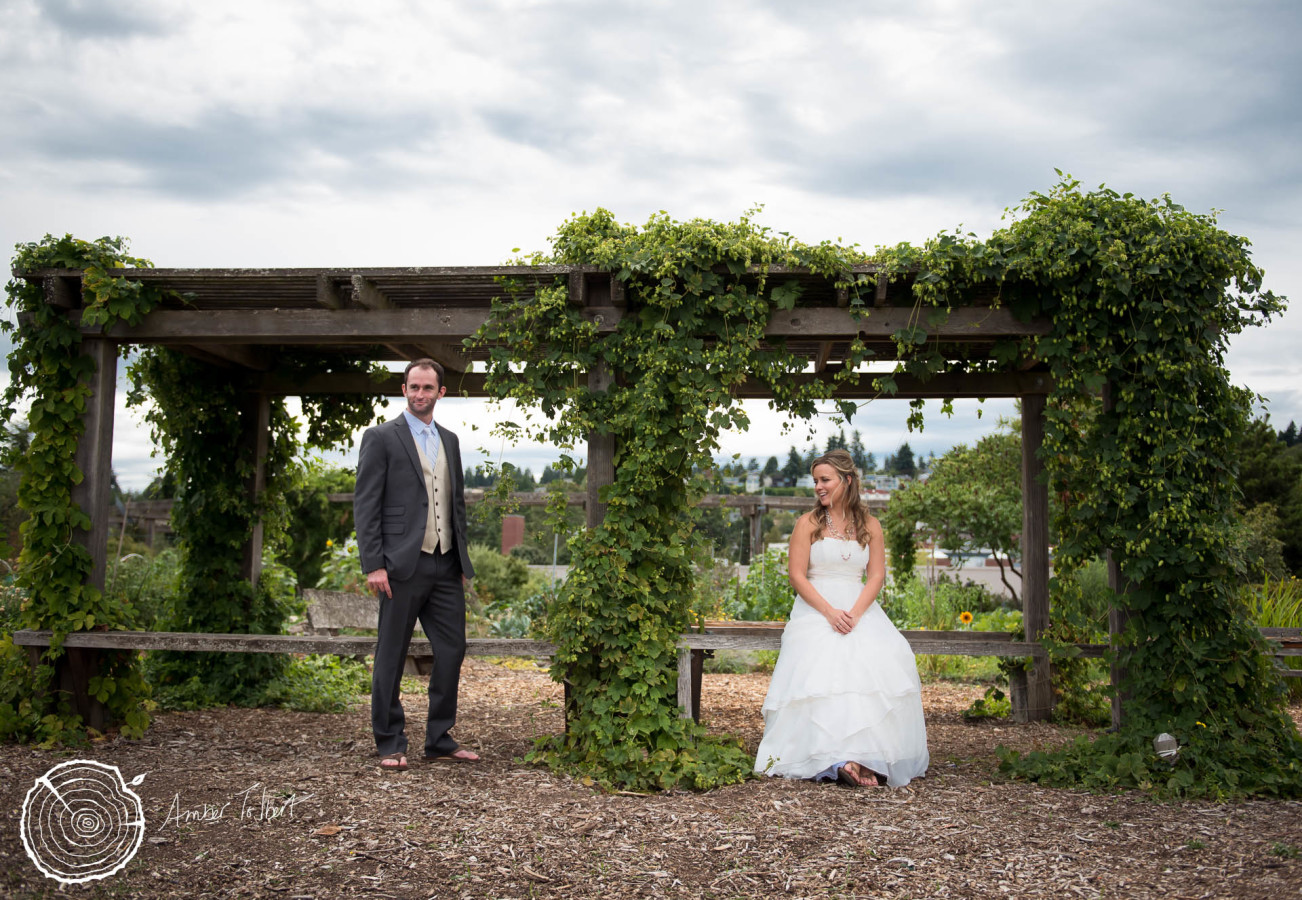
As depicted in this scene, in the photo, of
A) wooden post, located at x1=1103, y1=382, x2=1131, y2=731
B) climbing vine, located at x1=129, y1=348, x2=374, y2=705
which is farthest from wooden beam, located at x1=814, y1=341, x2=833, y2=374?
climbing vine, located at x1=129, y1=348, x2=374, y2=705

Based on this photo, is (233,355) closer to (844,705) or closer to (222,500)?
(222,500)

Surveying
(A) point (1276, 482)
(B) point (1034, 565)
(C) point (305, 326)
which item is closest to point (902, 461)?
(A) point (1276, 482)

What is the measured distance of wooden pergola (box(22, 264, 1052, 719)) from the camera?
5.18m

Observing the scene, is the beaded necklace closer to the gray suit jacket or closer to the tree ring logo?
the gray suit jacket

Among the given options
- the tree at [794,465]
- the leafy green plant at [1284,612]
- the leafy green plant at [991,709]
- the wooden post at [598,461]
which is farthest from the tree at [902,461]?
the wooden post at [598,461]

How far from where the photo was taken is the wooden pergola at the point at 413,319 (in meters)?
5.18

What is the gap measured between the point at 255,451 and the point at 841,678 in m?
4.59

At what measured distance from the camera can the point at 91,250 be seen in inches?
214

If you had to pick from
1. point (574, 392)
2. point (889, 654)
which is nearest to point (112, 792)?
point (574, 392)

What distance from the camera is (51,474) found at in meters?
5.52

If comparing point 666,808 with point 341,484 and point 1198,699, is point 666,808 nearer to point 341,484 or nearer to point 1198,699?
point 1198,699

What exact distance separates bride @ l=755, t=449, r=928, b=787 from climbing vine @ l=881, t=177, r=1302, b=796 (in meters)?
0.76

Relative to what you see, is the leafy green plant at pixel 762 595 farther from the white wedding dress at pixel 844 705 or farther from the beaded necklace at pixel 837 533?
the white wedding dress at pixel 844 705

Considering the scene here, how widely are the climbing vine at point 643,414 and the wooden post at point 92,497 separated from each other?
237 centimetres
